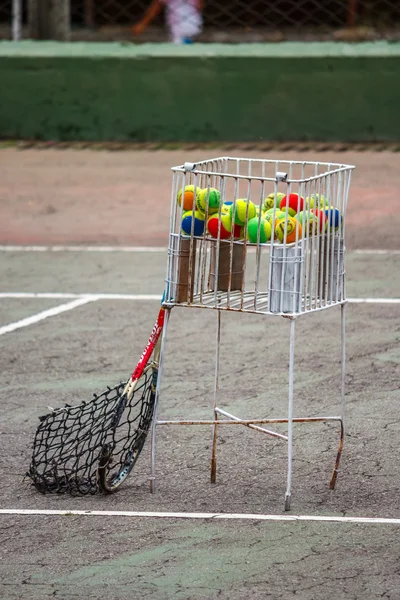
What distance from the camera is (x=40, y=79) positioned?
55.5ft

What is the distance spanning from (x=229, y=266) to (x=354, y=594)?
64.1 inches

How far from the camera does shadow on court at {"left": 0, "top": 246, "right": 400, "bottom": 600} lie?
4.71m

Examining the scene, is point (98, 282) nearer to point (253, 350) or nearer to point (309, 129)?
point (253, 350)

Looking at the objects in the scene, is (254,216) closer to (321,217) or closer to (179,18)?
(321,217)

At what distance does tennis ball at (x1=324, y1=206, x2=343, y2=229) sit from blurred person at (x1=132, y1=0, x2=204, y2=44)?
12.0 meters

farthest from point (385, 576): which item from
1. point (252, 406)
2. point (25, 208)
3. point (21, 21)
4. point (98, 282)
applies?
point (21, 21)

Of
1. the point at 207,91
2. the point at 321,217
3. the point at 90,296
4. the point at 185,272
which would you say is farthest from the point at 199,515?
the point at 207,91

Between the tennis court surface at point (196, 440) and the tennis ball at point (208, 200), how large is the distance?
1382 millimetres

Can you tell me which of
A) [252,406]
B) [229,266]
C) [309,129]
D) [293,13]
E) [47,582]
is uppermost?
[293,13]

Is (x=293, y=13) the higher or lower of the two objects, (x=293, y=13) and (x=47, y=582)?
the higher

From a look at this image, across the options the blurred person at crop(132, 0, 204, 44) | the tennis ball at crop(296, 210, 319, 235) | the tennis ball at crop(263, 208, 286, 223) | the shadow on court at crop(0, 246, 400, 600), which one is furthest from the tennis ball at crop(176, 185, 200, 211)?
the blurred person at crop(132, 0, 204, 44)

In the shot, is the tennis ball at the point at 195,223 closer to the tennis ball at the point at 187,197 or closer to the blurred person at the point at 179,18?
the tennis ball at the point at 187,197

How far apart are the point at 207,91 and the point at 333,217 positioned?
1160 cm

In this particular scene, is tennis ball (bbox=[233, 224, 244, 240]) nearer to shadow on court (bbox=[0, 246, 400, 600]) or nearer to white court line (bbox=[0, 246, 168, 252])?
shadow on court (bbox=[0, 246, 400, 600])
